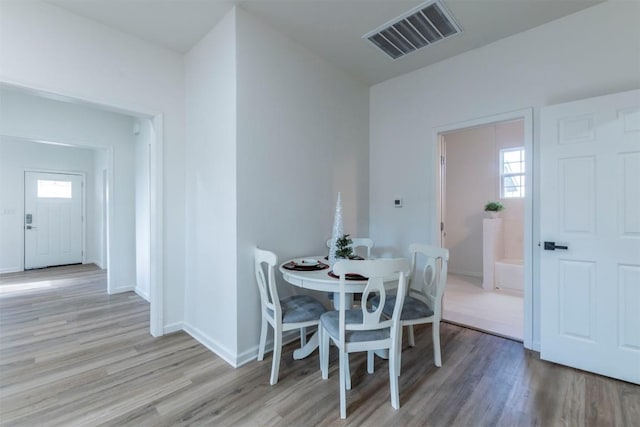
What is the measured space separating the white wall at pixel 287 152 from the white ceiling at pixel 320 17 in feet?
0.70

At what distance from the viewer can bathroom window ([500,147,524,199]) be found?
4.77m

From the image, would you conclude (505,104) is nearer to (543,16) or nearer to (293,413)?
(543,16)

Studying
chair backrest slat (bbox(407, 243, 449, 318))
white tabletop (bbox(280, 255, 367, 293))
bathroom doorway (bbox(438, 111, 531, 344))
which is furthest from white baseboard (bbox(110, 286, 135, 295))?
Answer: bathroom doorway (bbox(438, 111, 531, 344))

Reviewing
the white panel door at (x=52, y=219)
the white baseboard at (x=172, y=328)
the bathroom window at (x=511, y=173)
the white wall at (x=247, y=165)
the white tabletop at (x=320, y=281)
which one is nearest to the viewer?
the white tabletop at (x=320, y=281)

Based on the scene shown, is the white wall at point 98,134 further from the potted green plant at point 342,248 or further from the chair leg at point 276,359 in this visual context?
the potted green plant at point 342,248

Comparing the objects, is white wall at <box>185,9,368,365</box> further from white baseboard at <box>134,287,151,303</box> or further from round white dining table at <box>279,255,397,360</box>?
white baseboard at <box>134,287,151,303</box>

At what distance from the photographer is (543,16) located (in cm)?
235

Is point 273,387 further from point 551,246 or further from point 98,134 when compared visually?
point 98,134

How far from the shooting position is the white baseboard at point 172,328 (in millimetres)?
2792

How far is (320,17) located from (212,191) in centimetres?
178

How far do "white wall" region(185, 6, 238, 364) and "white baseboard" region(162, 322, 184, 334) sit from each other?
0.08 meters

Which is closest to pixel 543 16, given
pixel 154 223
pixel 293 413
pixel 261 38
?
pixel 261 38

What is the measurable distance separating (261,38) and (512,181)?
469 cm

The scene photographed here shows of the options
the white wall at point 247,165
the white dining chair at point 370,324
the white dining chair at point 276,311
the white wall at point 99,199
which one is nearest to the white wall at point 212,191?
the white wall at point 247,165
